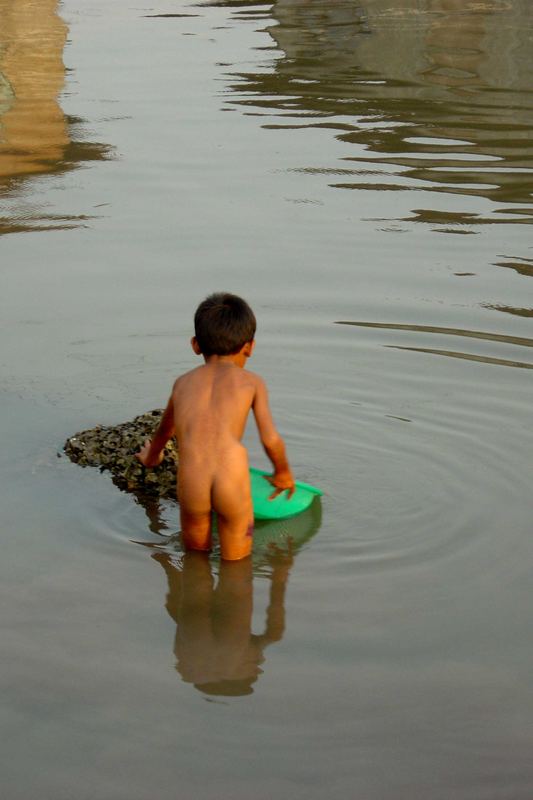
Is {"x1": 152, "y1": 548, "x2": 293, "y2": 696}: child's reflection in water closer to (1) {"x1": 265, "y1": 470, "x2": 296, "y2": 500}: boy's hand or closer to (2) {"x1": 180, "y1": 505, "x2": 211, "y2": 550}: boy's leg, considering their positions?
(2) {"x1": 180, "y1": 505, "x2": 211, "y2": 550}: boy's leg

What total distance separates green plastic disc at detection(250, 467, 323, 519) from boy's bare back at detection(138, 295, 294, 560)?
35 centimetres

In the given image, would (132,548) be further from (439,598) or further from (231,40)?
(231,40)

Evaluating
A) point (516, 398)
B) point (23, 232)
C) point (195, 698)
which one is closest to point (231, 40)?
point (23, 232)

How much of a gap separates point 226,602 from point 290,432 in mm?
1643

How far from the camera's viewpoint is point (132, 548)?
5301 millimetres

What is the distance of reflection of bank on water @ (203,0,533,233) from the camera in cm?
1063

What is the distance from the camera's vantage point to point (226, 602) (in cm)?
488

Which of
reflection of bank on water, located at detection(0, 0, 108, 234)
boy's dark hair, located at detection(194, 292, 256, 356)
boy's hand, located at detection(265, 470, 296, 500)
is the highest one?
boy's dark hair, located at detection(194, 292, 256, 356)

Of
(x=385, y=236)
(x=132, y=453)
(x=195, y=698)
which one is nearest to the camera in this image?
(x=195, y=698)

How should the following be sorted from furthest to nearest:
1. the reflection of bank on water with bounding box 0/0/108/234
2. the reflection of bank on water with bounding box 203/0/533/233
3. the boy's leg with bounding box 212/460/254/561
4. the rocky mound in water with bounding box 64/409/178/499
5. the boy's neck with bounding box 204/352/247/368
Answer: the reflection of bank on water with bounding box 0/0/108/234
the reflection of bank on water with bounding box 203/0/533/233
the rocky mound in water with bounding box 64/409/178/499
the boy's neck with bounding box 204/352/247/368
the boy's leg with bounding box 212/460/254/561

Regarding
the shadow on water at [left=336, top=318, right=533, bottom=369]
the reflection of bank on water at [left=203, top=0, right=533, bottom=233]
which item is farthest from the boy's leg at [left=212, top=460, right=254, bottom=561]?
the reflection of bank on water at [left=203, top=0, right=533, bottom=233]

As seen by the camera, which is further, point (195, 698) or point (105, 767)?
point (195, 698)

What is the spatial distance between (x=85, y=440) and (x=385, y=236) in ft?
13.0

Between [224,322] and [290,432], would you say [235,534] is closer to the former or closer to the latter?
[224,322]
